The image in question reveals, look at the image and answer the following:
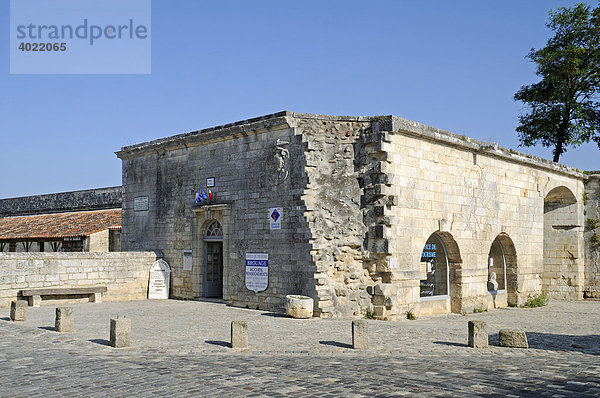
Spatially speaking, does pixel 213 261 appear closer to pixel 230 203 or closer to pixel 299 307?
pixel 230 203

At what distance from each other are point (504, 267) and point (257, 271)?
7935 millimetres

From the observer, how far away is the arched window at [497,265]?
17.3 meters

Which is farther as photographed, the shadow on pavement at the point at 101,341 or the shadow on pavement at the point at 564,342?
the shadow on pavement at the point at 564,342

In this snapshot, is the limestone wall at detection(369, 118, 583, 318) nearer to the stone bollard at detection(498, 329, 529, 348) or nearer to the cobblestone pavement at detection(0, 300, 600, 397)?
the cobblestone pavement at detection(0, 300, 600, 397)

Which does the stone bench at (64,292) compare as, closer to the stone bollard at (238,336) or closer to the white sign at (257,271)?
the white sign at (257,271)

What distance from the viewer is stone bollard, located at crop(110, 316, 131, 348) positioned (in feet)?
28.4

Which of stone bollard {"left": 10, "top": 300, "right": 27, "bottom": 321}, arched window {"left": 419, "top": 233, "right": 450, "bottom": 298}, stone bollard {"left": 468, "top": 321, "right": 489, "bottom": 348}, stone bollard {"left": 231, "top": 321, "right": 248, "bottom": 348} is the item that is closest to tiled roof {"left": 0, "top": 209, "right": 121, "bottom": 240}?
stone bollard {"left": 10, "top": 300, "right": 27, "bottom": 321}

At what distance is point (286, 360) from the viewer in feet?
25.9

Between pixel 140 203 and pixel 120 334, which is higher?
pixel 140 203

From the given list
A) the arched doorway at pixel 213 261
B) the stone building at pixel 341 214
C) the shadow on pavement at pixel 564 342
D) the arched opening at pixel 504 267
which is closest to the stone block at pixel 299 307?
the stone building at pixel 341 214

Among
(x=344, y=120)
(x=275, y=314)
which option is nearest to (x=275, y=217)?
(x=275, y=314)

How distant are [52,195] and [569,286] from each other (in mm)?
28314

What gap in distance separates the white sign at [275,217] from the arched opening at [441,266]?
12.1ft

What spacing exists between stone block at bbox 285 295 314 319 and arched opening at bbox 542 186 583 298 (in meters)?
11.1
